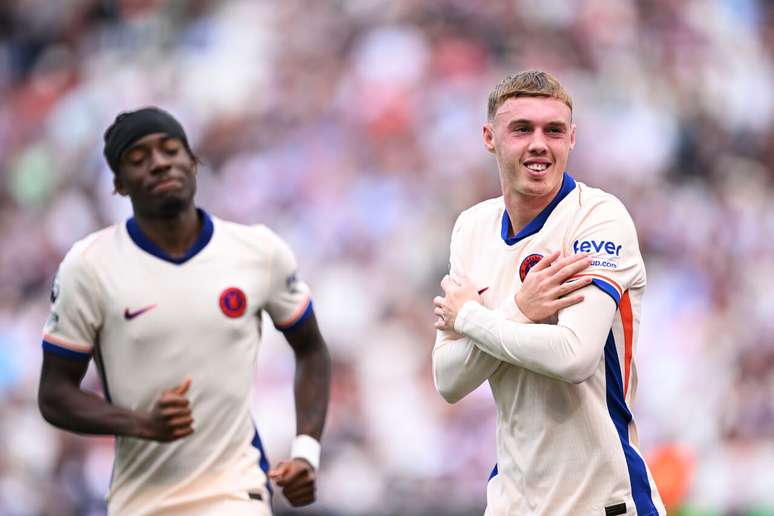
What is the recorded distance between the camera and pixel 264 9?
14.2 meters

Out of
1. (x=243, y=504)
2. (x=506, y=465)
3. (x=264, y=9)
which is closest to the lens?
(x=506, y=465)

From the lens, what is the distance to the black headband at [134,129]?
5816mm

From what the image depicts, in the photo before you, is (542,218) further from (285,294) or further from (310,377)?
(310,377)

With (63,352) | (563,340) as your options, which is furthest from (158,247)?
(563,340)

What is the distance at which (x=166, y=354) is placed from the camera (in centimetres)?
574

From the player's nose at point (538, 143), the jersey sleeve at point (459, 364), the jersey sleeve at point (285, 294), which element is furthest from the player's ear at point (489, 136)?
the jersey sleeve at point (285, 294)

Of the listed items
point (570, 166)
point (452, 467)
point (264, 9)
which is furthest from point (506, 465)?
point (264, 9)

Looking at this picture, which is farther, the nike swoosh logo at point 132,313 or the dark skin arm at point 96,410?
the nike swoosh logo at point 132,313

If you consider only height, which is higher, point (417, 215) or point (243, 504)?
point (417, 215)

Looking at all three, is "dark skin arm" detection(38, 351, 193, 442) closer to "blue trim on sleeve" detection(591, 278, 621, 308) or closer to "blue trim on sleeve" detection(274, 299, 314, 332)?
"blue trim on sleeve" detection(274, 299, 314, 332)

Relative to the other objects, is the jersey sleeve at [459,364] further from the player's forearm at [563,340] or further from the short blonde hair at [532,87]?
the short blonde hair at [532,87]

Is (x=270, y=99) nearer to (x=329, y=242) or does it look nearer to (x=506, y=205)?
(x=329, y=242)

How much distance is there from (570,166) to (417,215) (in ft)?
4.70

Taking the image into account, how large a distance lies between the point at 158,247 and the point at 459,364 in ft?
5.18
